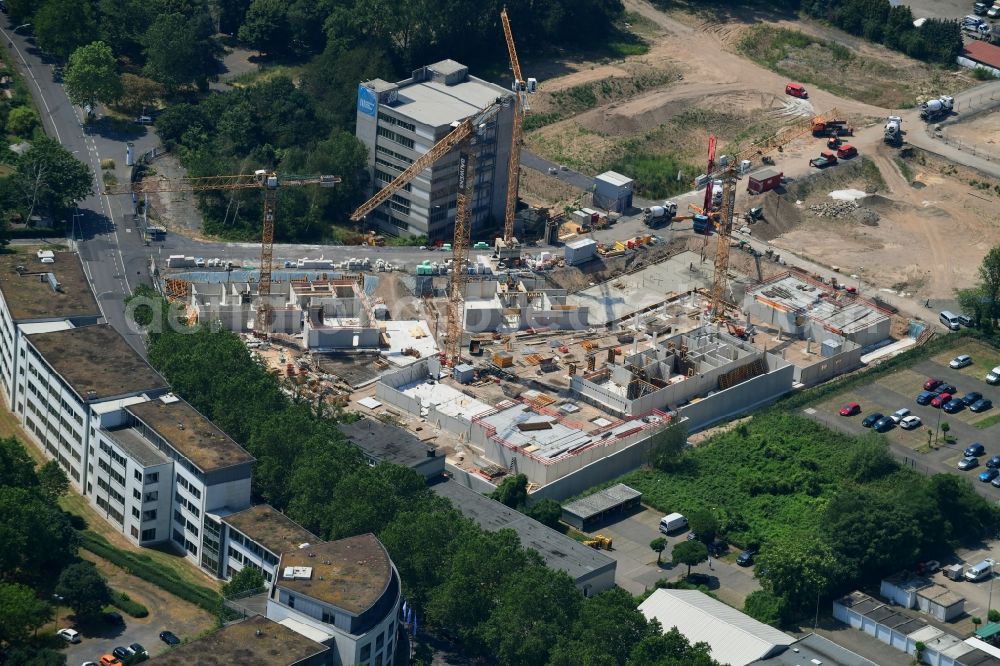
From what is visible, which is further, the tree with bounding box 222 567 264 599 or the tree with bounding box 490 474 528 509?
the tree with bounding box 490 474 528 509

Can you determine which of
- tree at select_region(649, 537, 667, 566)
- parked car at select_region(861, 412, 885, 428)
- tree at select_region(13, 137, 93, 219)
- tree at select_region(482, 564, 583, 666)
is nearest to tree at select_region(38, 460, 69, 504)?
tree at select_region(482, 564, 583, 666)

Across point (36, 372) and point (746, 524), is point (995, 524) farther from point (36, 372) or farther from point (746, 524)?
point (36, 372)

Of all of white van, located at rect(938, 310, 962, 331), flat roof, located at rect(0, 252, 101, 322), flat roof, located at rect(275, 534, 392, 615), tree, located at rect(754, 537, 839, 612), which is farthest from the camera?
white van, located at rect(938, 310, 962, 331)

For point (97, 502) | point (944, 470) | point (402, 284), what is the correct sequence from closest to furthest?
point (97, 502)
point (944, 470)
point (402, 284)

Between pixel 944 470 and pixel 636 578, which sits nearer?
pixel 636 578

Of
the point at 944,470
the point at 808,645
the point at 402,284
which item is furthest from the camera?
the point at 402,284

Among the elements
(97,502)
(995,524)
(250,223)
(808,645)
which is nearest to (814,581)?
(808,645)

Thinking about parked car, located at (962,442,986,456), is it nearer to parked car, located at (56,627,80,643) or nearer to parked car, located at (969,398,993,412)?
parked car, located at (969,398,993,412)
